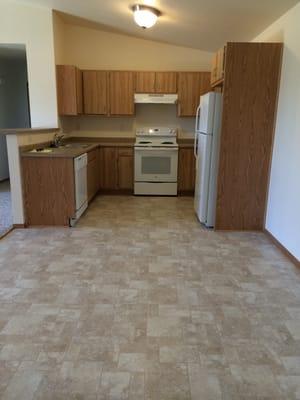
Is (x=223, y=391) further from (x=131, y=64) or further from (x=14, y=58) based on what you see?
(x=14, y=58)

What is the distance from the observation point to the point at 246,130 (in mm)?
3639

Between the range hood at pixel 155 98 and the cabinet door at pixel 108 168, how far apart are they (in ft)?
3.08

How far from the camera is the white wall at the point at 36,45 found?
467cm

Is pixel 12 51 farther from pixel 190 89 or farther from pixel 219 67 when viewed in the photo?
pixel 219 67

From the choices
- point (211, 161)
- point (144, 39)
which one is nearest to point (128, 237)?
point (211, 161)

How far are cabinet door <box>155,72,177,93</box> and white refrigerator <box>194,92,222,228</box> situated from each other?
4.61 ft

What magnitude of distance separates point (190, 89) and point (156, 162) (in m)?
1.37

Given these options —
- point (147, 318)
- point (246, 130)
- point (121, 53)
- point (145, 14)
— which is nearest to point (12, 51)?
point (121, 53)

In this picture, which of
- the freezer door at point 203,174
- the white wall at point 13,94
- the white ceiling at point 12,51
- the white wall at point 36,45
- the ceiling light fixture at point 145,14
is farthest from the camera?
the white wall at point 13,94

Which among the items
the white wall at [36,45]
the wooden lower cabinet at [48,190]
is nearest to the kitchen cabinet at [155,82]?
the white wall at [36,45]

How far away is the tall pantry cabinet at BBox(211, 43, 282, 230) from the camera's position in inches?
136

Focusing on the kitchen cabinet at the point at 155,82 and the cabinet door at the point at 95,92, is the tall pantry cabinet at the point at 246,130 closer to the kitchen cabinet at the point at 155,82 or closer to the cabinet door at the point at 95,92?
the kitchen cabinet at the point at 155,82

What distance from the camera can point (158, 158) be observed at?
5.43m

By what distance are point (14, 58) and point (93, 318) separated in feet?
20.0
